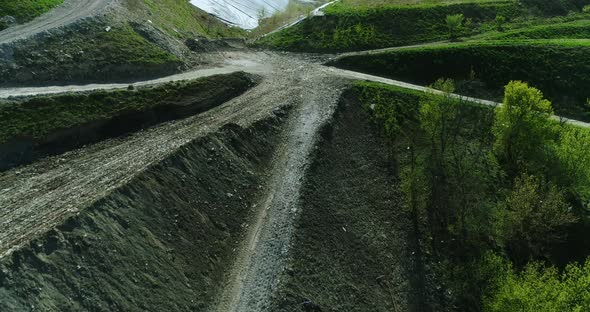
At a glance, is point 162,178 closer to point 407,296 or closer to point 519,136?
point 407,296

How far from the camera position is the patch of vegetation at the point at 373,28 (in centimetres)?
7812

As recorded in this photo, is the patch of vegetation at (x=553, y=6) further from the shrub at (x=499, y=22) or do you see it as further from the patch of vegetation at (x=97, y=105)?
the patch of vegetation at (x=97, y=105)

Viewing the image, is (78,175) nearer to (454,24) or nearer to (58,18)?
(58,18)

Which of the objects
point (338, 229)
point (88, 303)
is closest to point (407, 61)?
point (338, 229)

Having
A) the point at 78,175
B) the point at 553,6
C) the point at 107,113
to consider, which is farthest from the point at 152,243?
the point at 553,6

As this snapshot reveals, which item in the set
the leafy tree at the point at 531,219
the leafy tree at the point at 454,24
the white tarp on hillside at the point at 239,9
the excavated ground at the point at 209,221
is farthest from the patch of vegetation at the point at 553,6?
the excavated ground at the point at 209,221

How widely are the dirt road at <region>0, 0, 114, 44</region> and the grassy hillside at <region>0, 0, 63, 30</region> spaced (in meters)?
0.99

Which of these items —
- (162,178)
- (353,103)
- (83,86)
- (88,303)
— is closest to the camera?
(88,303)

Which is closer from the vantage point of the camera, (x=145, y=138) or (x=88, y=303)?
(x=88, y=303)

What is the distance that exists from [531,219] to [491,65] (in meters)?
32.6

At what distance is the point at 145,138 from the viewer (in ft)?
148

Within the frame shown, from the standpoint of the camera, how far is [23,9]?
192 feet

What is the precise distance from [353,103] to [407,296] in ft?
87.7

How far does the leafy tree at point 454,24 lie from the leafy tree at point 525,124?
3123 centimetres
